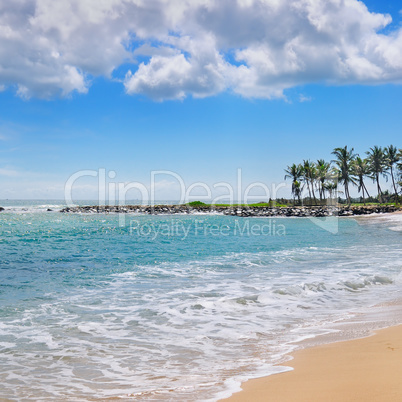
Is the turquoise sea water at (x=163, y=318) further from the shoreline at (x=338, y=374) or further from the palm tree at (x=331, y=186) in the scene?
the palm tree at (x=331, y=186)

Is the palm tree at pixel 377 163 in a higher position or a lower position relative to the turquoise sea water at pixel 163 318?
higher

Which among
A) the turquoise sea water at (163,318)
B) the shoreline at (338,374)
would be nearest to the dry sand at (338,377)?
the shoreline at (338,374)

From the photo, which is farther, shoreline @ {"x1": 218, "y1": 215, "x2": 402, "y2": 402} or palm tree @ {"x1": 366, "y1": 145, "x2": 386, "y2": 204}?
palm tree @ {"x1": 366, "y1": 145, "x2": 386, "y2": 204}

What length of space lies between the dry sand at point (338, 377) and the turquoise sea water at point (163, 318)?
38 cm

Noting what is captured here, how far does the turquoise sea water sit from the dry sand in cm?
38

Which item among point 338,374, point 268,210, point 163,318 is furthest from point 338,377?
point 268,210

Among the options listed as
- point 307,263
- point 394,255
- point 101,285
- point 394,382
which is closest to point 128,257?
point 101,285

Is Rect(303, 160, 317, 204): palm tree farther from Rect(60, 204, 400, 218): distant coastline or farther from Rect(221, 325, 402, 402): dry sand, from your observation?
Rect(221, 325, 402, 402): dry sand

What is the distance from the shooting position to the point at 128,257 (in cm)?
1814

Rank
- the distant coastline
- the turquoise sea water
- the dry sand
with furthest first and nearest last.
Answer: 1. the distant coastline
2. the turquoise sea water
3. the dry sand

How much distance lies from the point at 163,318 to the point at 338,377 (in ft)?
14.3

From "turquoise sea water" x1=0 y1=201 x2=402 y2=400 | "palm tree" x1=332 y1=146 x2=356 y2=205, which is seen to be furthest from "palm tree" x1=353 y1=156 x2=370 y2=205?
"turquoise sea water" x1=0 y1=201 x2=402 y2=400

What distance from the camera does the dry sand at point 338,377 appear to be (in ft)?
11.5

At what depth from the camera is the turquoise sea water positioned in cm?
463
